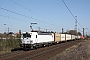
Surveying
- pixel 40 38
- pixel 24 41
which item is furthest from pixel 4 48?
pixel 40 38

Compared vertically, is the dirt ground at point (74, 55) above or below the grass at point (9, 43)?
below

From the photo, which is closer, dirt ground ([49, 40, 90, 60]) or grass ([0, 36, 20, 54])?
dirt ground ([49, 40, 90, 60])

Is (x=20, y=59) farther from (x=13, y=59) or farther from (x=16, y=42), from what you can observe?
(x=16, y=42)

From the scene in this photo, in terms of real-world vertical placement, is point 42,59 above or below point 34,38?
below

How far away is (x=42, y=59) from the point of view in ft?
65.5

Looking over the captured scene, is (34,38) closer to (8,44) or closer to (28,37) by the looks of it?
(28,37)

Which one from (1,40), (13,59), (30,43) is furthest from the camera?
(1,40)

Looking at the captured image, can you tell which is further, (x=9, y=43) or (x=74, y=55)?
(x=9, y=43)

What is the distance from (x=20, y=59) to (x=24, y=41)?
1179 centimetres

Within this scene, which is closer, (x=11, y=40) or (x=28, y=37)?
(x=28, y=37)

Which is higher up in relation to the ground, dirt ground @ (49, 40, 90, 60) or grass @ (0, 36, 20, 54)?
grass @ (0, 36, 20, 54)

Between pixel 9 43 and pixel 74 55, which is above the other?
pixel 9 43

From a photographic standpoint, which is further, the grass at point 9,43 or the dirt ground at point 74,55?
the grass at point 9,43

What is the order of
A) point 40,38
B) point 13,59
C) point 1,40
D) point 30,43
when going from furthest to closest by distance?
point 40,38, point 1,40, point 30,43, point 13,59
